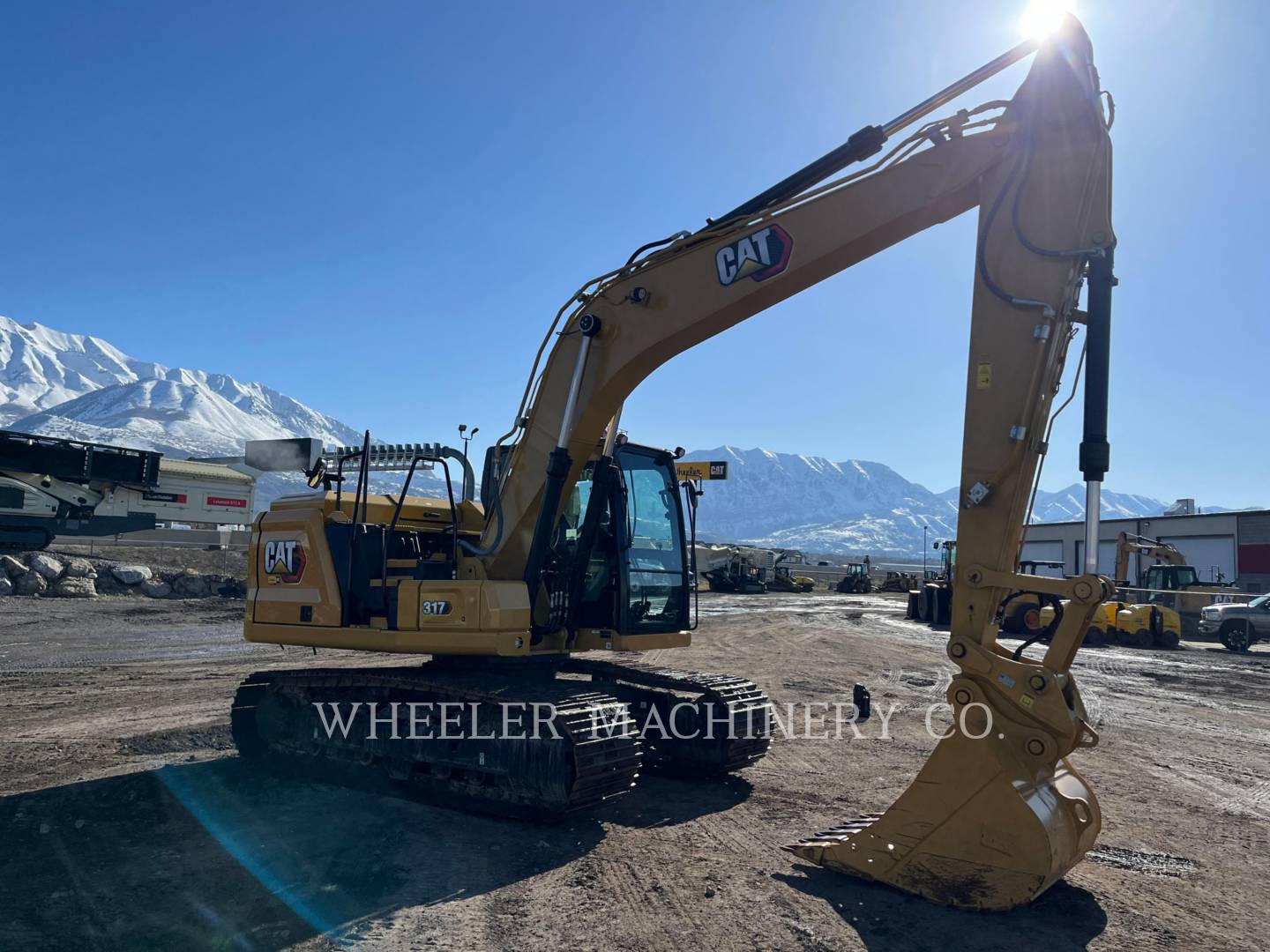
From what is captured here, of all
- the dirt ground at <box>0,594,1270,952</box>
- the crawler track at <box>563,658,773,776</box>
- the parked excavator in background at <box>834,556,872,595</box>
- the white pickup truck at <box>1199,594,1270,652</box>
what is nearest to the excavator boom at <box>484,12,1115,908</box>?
the dirt ground at <box>0,594,1270,952</box>

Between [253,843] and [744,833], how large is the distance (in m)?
3.23

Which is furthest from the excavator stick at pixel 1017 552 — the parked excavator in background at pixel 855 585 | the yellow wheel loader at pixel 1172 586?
the parked excavator in background at pixel 855 585

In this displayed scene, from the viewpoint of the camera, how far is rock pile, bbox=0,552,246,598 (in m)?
24.2

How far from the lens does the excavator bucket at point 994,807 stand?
4.74m

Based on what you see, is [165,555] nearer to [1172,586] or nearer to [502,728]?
[502,728]

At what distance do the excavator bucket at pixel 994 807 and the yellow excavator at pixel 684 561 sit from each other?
13 mm

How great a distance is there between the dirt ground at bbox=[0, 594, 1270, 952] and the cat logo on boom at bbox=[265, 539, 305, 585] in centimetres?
168

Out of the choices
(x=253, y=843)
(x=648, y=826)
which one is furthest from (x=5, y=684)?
(x=648, y=826)

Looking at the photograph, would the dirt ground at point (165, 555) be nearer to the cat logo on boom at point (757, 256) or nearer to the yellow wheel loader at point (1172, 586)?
the cat logo on boom at point (757, 256)

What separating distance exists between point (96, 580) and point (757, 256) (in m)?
25.3

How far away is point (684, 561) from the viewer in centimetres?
796

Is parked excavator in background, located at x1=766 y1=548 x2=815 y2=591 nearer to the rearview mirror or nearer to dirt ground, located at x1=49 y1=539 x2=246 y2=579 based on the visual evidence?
dirt ground, located at x1=49 y1=539 x2=246 y2=579

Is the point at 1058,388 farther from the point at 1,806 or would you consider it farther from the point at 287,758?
the point at 1,806

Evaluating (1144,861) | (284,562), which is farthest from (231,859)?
(1144,861)
